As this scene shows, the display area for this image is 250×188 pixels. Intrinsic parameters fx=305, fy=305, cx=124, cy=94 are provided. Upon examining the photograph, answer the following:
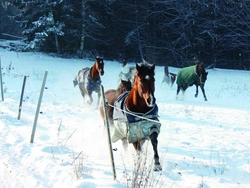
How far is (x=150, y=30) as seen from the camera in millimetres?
30375

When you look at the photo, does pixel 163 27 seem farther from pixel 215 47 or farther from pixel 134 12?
pixel 215 47

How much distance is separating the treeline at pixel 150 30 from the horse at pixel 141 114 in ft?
76.8

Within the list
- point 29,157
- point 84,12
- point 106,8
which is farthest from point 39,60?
point 29,157

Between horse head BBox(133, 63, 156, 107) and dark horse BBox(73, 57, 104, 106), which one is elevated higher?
horse head BBox(133, 63, 156, 107)

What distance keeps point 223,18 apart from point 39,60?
1758cm

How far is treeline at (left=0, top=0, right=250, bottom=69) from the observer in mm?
27859

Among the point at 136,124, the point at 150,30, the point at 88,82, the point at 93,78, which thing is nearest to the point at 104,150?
the point at 136,124

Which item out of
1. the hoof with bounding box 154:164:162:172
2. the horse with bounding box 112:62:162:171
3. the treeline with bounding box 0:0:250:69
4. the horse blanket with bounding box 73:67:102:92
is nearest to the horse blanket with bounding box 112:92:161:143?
the horse with bounding box 112:62:162:171

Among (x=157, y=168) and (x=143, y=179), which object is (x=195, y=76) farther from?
(x=143, y=179)

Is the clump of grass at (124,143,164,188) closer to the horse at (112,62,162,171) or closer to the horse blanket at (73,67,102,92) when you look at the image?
the horse at (112,62,162,171)

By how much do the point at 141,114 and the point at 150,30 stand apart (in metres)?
26.8

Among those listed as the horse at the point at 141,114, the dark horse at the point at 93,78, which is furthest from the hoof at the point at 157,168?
the dark horse at the point at 93,78

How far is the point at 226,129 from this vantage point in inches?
292

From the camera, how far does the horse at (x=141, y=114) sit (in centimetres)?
422
